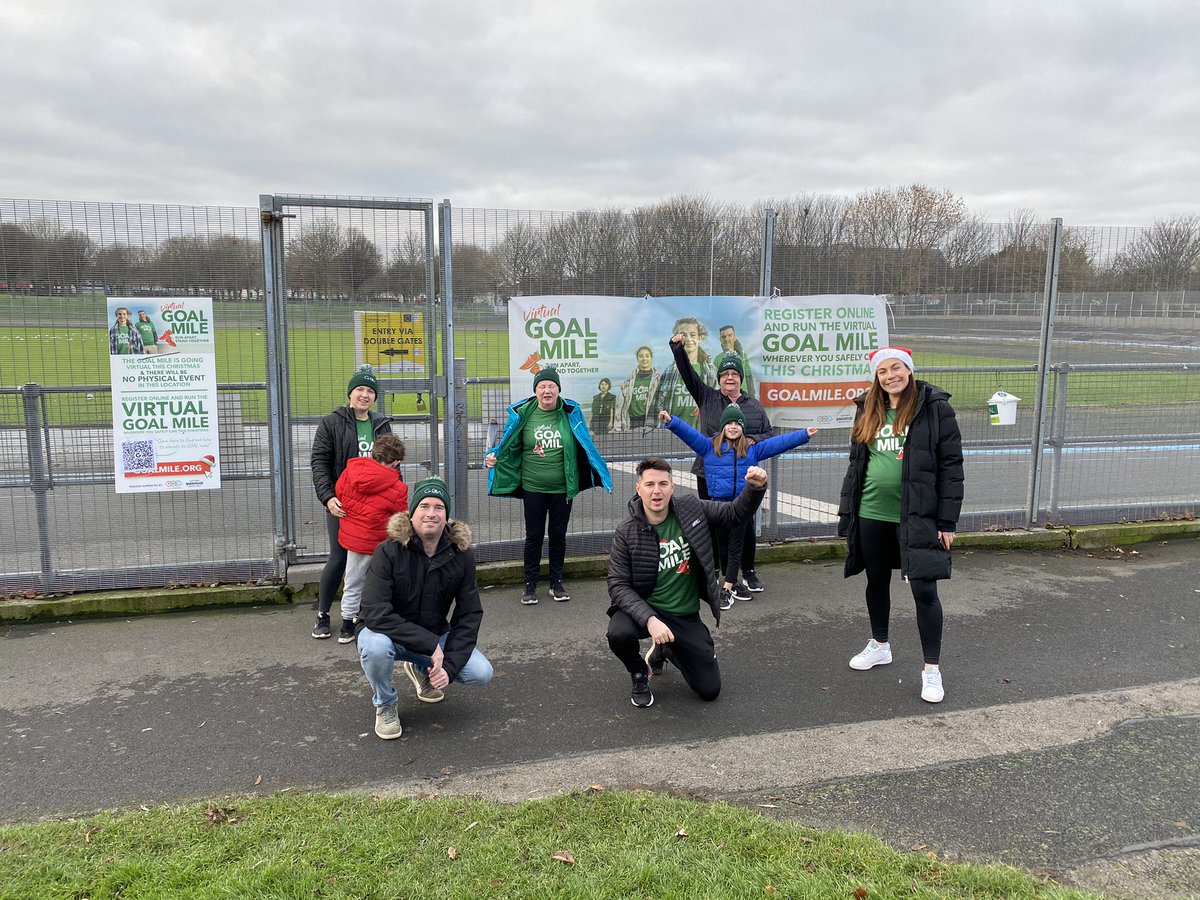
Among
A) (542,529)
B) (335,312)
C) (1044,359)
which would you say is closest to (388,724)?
(542,529)

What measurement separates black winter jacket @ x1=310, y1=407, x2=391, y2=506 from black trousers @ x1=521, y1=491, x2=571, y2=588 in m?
1.33

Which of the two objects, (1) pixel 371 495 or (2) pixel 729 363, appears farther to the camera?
(2) pixel 729 363

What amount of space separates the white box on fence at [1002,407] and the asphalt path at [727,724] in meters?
1.96

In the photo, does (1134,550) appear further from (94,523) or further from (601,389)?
(94,523)

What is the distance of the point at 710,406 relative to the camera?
6168 millimetres

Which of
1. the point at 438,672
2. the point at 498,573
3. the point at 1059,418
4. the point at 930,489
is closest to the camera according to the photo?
the point at 438,672

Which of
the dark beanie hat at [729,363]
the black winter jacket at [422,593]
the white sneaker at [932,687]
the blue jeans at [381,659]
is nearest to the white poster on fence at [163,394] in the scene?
the black winter jacket at [422,593]

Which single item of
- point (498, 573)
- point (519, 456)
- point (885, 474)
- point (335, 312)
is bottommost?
point (498, 573)

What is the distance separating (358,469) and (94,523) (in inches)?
113

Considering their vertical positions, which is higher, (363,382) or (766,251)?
(766,251)

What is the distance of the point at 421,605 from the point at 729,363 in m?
3.02

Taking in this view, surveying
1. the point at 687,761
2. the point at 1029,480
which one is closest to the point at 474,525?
the point at 687,761

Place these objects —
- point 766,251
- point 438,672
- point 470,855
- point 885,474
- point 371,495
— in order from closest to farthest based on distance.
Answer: point 470,855
point 438,672
point 885,474
point 371,495
point 766,251

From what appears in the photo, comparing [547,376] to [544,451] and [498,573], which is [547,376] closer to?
[544,451]
